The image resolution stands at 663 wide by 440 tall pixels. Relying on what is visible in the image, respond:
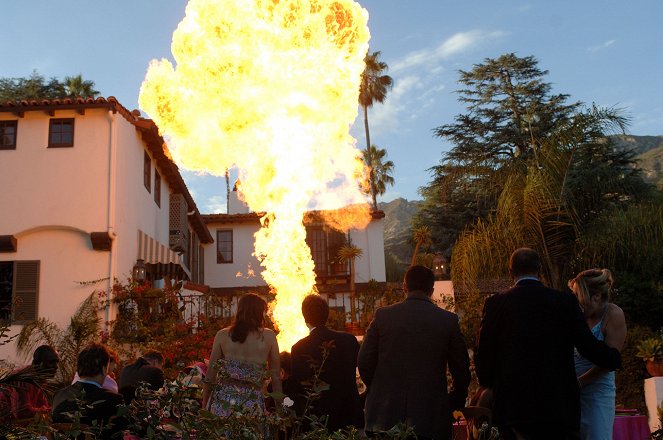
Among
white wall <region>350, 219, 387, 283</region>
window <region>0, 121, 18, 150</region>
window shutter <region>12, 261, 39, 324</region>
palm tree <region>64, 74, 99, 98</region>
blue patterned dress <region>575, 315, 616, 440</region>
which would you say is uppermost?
palm tree <region>64, 74, 99, 98</region>

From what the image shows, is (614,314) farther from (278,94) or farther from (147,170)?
(147,170)

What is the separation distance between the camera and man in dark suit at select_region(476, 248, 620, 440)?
433 cm

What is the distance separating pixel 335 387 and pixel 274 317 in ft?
27.0

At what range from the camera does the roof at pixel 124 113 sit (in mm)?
16469

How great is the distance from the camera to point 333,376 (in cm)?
542

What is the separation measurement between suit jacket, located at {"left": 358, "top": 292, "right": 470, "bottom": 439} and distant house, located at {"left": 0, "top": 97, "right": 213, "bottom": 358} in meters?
12.0

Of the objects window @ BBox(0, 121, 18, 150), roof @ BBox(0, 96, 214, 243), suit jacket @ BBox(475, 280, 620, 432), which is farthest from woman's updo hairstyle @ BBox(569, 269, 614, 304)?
window @ BBox(0, 121, 18, 150)

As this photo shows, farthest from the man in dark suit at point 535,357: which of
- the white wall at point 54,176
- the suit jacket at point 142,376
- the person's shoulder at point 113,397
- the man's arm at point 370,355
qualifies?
the white wall at point 54,176

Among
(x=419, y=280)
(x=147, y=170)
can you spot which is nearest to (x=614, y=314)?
(x=419, y=280)

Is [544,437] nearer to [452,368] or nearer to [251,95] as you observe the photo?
[452,368]

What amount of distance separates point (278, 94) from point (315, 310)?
8143 mm

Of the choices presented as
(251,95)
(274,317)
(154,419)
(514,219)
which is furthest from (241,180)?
(154,419)

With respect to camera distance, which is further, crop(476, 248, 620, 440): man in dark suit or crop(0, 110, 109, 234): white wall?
crop(0, 110, 109, 234): white wall

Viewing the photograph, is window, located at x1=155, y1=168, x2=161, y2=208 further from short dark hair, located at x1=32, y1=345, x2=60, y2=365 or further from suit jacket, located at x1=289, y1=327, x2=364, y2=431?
suit jacket, located at x1=289, y1=327, x2=364, y2=431
